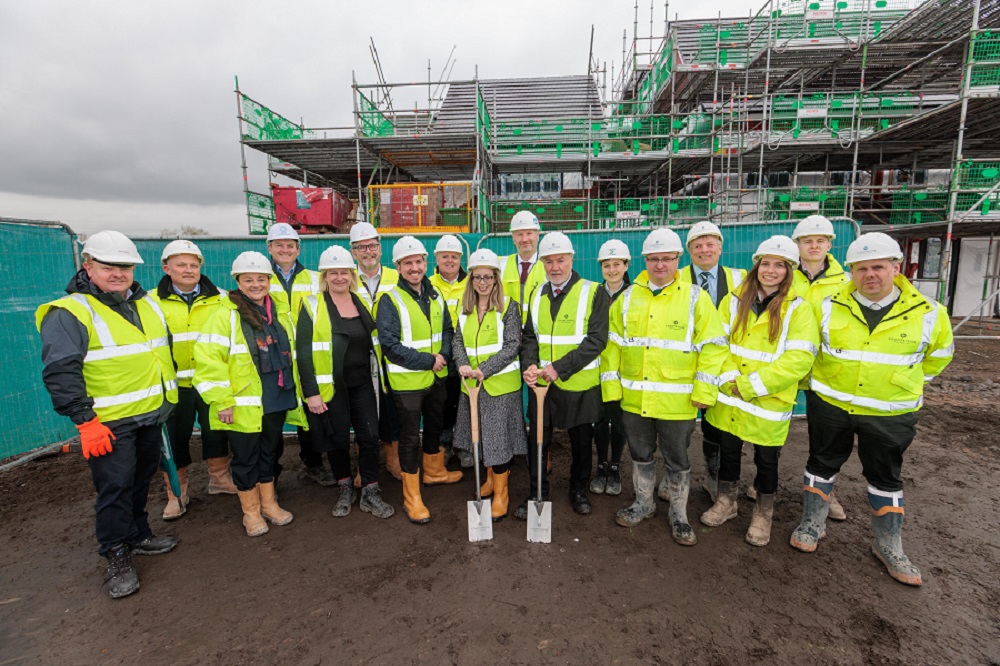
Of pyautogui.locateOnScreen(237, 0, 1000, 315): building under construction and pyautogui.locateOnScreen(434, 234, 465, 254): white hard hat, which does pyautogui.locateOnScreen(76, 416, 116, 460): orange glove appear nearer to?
pyautogui.locateOnScreen(434, 234, 465, 254): white hard hat

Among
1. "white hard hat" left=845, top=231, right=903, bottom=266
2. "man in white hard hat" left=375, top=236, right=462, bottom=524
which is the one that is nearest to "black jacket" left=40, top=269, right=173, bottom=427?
"man in white hard hat" left=375, top=236, right=462, bottom=524

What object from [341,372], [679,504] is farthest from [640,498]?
[341,372]

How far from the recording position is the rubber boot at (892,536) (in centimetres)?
311

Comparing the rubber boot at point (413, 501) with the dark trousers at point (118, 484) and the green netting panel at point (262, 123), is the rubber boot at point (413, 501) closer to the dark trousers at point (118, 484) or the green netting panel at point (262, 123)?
the dark trousers at point (118, 484)

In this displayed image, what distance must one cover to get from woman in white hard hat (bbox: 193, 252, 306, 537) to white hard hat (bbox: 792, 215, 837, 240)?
4464 millimetres

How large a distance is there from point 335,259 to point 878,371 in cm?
411

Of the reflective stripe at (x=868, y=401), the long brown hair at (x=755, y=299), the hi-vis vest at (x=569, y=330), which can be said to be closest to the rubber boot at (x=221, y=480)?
the hi-vis vest at (x=569, y=330)

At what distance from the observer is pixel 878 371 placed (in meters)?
2.97

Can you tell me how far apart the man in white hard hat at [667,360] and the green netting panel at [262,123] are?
43.0 ft

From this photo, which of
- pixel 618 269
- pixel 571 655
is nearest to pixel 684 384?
pixel 618 269

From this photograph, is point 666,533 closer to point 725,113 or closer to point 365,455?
point 365,455

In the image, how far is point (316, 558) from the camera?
3.51m

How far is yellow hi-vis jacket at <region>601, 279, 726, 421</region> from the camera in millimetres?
3377

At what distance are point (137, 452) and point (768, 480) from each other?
4.76 m
